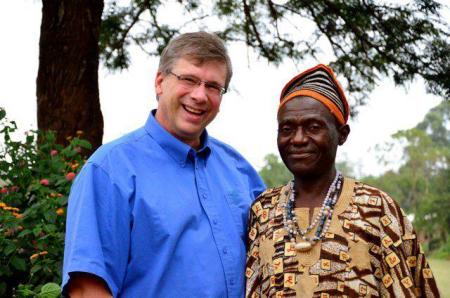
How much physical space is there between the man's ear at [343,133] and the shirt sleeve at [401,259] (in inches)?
11.6

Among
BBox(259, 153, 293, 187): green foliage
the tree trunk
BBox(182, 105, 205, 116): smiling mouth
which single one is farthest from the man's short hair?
BBox(259, 153, 293, 187): green foliage

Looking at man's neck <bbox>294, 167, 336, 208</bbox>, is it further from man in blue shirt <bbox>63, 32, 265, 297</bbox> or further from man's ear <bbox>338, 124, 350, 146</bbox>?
man in blue shirt <bbox>63, 32, 265, 297</bbox>

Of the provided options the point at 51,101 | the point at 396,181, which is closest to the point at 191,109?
the point at 51,101

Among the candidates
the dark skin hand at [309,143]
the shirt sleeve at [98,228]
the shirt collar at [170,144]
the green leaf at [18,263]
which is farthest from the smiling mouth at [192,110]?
the green leaf at [18,263]

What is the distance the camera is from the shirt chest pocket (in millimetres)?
2639

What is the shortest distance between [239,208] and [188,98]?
0.48 meters

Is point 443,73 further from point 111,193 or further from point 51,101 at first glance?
point 111,193

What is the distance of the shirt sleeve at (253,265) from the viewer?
251 centimetres

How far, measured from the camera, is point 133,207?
7.61 ft

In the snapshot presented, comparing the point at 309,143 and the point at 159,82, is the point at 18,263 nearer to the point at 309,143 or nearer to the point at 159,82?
the point at 159,82

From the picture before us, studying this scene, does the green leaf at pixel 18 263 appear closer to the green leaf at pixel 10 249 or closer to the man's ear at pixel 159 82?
the green leaf at pixel 10 249

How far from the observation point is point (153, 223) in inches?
91.8

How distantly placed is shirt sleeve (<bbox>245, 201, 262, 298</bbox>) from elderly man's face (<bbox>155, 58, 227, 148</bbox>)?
0.43 m

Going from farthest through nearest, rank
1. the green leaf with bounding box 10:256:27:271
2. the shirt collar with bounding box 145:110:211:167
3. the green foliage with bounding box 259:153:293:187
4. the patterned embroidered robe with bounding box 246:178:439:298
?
the green foliage with bounding box 259:153:293:187
the green leaf with bounding box 10:256:27:271
the shirt collar with bounding box 145:110:211:167
the patterned embroidered robe with bounding box 246:178:439:298
